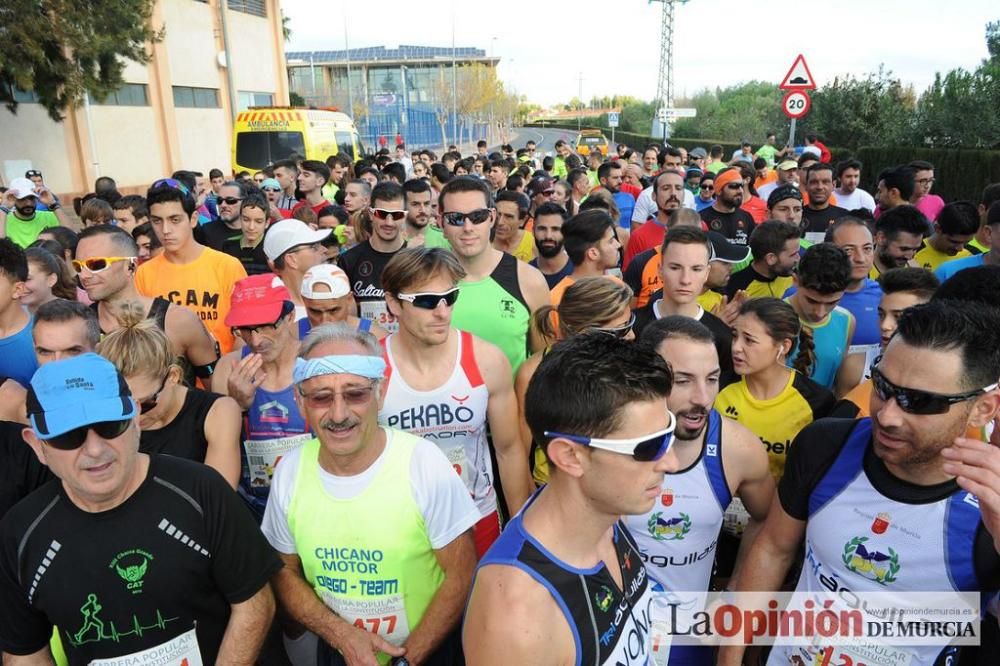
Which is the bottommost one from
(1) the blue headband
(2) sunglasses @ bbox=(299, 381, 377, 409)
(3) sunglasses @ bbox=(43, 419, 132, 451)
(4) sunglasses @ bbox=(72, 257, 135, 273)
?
(2) sunglasses @ bbox=(299, 381, 377, 409)

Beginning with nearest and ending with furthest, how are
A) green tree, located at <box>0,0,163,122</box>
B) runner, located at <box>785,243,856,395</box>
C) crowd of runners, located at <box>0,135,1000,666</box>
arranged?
crowd of runners, located at <box>0,135,1000,666</box>, runner, located at <box>785,243,856,395</box>, green tree, located at <box>0,0,163,122</box>

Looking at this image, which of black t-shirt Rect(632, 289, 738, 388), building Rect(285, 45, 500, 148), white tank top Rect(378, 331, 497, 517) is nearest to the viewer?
white tank top Rect(378, 331, 497, 517)

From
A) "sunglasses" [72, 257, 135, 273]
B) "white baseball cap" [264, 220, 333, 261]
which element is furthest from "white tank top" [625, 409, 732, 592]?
"sunglasses" [72, 257, 135, 273]

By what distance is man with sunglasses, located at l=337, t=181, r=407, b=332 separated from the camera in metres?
5.34

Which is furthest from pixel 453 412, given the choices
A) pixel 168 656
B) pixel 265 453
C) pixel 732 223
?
pixel 732 223

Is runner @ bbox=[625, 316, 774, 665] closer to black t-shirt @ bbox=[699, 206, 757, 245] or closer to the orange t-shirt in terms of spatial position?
the orange t-shirt

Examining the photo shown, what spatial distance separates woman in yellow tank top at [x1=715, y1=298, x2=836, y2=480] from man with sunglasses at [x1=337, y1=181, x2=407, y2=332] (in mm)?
2963

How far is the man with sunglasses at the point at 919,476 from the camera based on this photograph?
1.99 metres

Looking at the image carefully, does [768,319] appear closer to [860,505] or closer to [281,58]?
[860,505]

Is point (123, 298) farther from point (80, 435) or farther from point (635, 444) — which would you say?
point (635, 444)

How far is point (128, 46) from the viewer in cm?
1911

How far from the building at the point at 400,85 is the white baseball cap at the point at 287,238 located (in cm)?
5716

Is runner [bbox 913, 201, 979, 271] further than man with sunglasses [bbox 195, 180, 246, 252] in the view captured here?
No

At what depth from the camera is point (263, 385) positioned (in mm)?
3398
